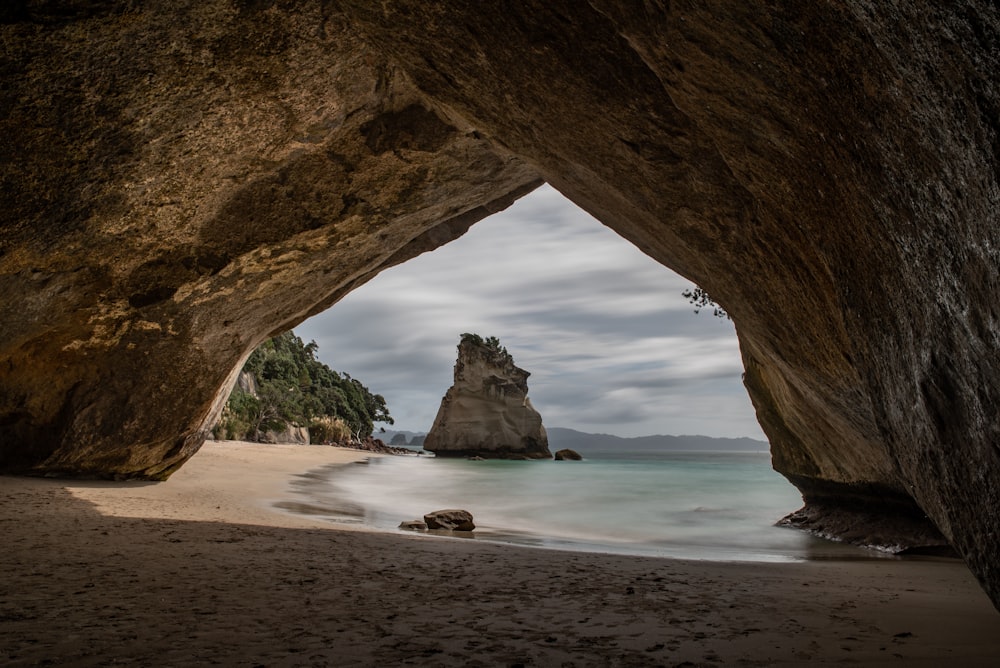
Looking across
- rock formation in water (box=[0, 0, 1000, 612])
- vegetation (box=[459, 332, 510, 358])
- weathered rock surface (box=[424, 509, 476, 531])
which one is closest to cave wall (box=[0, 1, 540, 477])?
rock formation in water (box=[0, 0, 1000, 612])

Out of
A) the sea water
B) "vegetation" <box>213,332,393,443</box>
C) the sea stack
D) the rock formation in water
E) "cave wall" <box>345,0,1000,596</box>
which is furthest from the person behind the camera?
the sea stack

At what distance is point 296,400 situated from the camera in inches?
2023

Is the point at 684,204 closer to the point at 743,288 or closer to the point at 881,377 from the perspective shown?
the point at 743,288

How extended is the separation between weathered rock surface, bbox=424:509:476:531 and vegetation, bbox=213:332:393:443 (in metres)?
26.8

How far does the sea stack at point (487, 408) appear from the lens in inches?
2343

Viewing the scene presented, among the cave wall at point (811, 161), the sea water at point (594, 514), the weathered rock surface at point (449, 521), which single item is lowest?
the sea water at point (594, 514)

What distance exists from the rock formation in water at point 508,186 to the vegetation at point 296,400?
26.2 meters

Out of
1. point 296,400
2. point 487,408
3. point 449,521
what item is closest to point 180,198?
point 449,521

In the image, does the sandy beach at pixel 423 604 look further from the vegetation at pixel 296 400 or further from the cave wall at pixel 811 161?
the vegetation at pixel 296 400

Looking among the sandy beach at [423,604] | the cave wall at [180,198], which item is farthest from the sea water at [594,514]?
the cave wall at [180,198]

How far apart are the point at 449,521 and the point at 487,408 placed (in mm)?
50263

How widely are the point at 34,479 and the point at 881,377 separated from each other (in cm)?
1157

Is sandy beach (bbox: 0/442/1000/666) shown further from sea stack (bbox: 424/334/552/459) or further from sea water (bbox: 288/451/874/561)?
sea stack (bbox: 424/334/552/459)

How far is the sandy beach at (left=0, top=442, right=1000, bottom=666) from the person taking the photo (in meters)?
3.06
